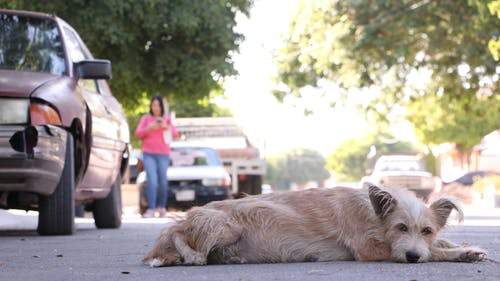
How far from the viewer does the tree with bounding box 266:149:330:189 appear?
168 metres

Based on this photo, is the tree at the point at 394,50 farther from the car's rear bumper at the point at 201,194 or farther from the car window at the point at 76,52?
the car window at the point at 76,52

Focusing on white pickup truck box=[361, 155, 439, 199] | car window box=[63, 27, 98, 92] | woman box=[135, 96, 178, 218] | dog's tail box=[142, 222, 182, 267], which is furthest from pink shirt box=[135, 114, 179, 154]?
white pickup truck box=[361, 155, 439, 199]

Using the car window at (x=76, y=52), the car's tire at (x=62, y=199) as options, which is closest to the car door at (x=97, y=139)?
the car window at (x=76, y=52)

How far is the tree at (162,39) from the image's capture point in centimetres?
2369

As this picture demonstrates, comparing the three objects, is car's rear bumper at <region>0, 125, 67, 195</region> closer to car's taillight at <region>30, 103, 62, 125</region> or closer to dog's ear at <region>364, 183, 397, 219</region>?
car's taillight at <region>30, 103, 62, 125</region>

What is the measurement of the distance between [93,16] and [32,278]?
1663cm

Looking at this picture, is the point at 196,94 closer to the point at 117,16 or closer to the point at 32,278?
the point at 117,16

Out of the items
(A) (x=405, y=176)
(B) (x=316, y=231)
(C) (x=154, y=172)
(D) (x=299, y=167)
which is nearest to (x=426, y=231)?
(B) (x=316, y=231)

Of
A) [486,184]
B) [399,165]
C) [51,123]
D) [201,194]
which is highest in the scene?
[399,165]

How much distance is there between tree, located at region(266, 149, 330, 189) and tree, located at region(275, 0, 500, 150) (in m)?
130

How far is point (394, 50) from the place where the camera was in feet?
98.2

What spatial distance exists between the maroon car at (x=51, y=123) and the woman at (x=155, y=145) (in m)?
5.69

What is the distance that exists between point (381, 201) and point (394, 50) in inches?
883

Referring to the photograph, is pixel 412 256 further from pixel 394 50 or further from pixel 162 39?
pixel 394 50
